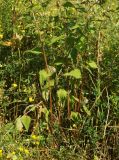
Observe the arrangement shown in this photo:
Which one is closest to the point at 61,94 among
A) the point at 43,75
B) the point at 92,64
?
the point at 43,75

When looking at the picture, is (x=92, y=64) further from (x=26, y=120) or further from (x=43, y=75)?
(x=26, y=120)

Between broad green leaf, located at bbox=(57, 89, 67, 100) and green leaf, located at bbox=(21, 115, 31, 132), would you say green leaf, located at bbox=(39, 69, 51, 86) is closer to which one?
broad green leaf, located at bbox=(57, 89, 67, 100)

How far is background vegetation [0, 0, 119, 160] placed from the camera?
3.55m

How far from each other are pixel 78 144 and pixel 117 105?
470mm

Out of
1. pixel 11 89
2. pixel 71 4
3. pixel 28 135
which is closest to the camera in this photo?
pixel 71 4

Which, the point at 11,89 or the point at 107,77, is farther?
the point at 11,89

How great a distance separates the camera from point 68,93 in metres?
3.65

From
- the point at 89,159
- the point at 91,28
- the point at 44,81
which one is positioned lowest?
the point at 89,159

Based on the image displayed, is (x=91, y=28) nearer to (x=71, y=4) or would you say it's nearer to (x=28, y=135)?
(x=71, y=4)

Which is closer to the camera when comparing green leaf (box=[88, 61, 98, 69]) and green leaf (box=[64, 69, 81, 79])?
green leaf (box=[64, 69, 81, 79])

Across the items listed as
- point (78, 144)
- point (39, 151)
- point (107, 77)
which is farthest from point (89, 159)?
point (107, 77)

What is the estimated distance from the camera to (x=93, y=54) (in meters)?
3.80

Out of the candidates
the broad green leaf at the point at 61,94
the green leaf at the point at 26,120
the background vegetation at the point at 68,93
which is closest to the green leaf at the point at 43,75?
the background vegetation at the point at 68,93

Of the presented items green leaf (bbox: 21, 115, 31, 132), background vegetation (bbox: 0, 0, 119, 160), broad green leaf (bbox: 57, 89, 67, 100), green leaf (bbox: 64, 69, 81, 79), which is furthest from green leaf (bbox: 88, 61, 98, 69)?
green leaf (bbox: 21, 115, 31, 132)
